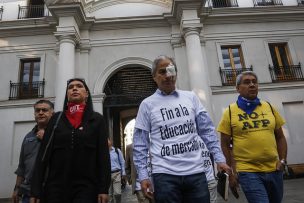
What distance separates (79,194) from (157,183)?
2.22 feet

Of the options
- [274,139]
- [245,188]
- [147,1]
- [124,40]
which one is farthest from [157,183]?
[147,1]

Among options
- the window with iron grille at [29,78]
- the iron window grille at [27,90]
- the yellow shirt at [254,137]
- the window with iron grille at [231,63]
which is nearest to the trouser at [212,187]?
the yellow shirt at [254,137]

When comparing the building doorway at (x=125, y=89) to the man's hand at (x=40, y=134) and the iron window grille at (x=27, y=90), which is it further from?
the man's hand at (x=40, y=134)

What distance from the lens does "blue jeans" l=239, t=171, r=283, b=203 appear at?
9.48 ft

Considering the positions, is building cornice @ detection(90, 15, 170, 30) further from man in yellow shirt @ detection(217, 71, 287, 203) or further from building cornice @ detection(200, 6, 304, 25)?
man in yellow shirt @ detection(217, 71, 287, 203)

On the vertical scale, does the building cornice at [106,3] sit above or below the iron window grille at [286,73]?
above

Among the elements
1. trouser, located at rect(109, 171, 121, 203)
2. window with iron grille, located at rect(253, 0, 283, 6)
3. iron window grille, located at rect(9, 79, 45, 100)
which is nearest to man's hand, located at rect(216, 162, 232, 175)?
trouser, located at rect(109, 171, 121, 203)

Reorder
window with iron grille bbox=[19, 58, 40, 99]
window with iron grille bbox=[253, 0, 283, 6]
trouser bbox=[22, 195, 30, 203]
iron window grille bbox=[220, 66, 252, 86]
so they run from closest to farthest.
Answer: trouser bbox=[22, 195, 30, 203]
window with iron grille bbox=[19, 58, 40, 99]
iron window grille bbox=[220, 66, 252, 86]
window with iron grille bbox=[253, 0, 283, 6]

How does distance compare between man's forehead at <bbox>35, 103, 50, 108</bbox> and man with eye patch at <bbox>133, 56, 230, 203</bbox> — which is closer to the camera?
man with eye patch at <bbox>133, 56, 230, 203</bbox>

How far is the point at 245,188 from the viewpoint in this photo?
3.02 metres

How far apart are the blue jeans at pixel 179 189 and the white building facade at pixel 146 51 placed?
9.63 meters

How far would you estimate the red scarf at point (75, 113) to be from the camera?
280cm

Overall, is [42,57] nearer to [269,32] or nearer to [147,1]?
[147,1]

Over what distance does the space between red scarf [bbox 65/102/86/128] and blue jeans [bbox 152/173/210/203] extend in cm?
94
